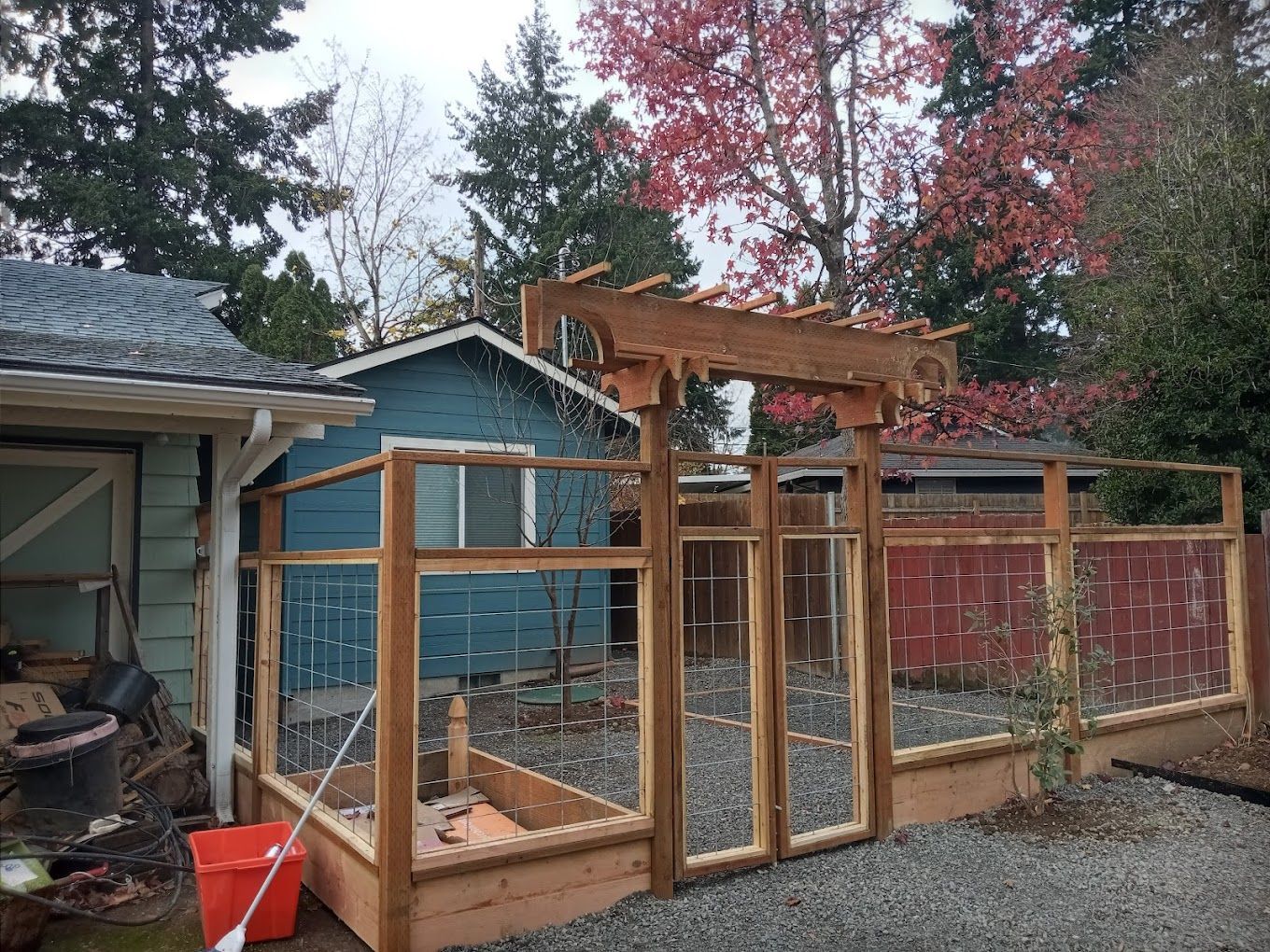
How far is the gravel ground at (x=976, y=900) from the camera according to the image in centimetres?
328

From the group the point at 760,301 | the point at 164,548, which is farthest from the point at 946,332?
the point at 164,548

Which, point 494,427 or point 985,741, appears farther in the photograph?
point 494,427

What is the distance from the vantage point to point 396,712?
3078 millimetres

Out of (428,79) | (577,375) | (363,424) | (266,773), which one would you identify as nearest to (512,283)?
(428,79)

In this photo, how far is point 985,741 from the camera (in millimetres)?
4703

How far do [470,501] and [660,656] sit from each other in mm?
4863

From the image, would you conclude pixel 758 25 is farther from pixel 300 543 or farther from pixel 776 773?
pixel 776 773

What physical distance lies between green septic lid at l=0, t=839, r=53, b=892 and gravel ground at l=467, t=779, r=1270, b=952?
1.45 m

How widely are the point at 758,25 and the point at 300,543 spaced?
583cm

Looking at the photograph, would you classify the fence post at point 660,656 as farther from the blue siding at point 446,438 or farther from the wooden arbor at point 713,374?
the blue siding at point 446,438

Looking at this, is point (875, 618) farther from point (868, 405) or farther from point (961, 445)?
point (961, 445)

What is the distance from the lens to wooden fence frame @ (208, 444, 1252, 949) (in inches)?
122

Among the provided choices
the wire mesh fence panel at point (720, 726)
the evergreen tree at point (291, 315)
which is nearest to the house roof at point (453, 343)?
the wire mesh fence panel at point (720, 726)

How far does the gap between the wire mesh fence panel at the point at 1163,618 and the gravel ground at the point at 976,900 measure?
1636 millimetres
